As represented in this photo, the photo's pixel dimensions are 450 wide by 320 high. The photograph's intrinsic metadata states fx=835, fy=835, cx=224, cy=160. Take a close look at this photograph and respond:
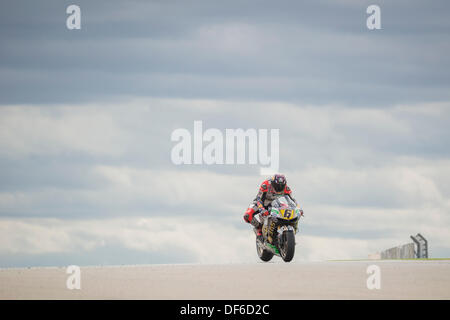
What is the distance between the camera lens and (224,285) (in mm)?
18078

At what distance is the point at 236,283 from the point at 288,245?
19.9ft

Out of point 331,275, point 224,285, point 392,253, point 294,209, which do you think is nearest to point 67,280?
point 224,285

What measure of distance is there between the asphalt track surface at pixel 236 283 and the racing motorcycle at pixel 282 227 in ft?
2.78

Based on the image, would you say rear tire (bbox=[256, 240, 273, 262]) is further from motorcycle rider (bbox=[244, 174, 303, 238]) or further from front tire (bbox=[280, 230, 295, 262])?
front tire (bbox=[280, 230, 295, 262])

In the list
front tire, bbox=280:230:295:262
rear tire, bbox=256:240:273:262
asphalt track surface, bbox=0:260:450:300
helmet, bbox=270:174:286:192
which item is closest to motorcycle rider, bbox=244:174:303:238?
helmet, bbox=270:174:286:192

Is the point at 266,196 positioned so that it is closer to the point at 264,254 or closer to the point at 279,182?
the point at 279,182

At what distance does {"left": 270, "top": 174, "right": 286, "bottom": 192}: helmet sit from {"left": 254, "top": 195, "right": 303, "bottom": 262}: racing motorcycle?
0.32 metres

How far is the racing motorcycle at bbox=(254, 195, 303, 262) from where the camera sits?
24.5 meters

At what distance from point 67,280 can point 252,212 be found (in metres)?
9.03

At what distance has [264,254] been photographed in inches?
1083

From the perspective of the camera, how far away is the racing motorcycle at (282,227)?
2454 cm

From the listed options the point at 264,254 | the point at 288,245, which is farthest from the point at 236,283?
the point at 264,254
